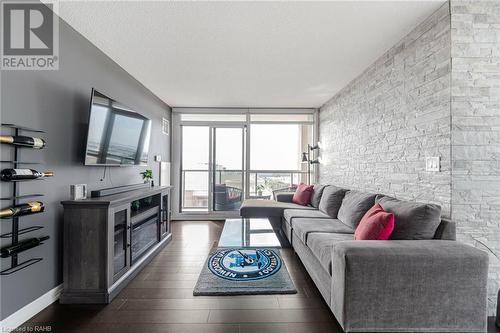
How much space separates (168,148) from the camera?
18.0 ft

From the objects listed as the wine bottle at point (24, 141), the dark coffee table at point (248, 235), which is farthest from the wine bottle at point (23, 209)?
the dark coffee table at point (248, 235)

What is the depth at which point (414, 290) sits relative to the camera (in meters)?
1.66

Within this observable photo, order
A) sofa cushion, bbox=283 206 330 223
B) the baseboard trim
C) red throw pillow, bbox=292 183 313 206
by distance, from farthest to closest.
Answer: red throw pillow, bbox=292 183 313 206 < sofa cushion, bbox=283 206 330 223 < the baseboard trim

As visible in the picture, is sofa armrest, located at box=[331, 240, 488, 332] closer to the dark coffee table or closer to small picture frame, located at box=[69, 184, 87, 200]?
the dark coffee table

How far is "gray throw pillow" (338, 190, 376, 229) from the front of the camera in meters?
2.84

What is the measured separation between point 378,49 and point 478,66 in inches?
41.2

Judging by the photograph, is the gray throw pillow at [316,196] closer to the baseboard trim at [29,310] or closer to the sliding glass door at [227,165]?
the sliding glass door at [227,165]

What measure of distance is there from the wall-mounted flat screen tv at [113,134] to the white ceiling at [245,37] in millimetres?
664

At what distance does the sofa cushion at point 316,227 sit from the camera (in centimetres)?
275

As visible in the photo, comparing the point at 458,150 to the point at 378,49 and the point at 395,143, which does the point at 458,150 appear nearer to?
the point at 395,143

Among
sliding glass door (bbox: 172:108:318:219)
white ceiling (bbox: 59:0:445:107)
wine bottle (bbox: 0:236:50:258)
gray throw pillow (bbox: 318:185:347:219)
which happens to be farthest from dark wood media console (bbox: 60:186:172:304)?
sliding glass door (bbox: 172:108:318:219)

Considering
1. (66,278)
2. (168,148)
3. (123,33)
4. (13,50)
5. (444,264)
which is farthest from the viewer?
(168,148)

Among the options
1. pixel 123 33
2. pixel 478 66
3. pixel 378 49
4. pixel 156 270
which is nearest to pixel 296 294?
pixel 156 270

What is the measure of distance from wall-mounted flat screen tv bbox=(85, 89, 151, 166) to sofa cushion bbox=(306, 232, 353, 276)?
2307mm
